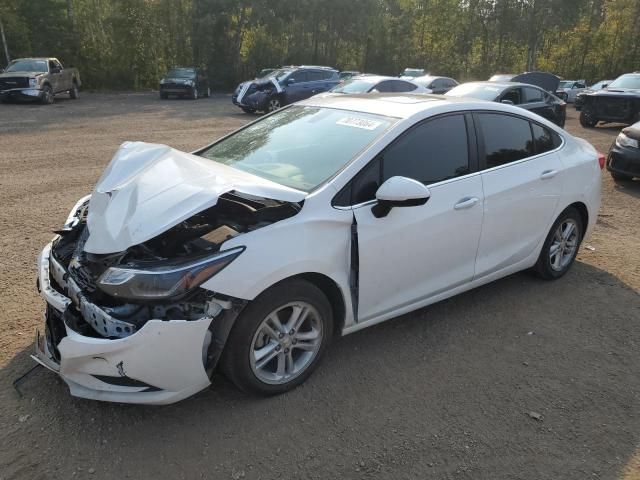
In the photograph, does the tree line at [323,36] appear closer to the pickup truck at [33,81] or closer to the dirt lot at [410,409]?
the pickup truck at [33,81]

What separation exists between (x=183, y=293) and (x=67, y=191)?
223 inches

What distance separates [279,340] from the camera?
10.00 ft

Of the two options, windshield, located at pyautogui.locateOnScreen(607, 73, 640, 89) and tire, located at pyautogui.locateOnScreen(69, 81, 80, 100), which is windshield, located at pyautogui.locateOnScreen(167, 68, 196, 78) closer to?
tire, located at pyautogui.locateOnScreen(69, 81, 80, 100)

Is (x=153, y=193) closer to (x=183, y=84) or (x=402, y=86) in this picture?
(x=402, y=86)

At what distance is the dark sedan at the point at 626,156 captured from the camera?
8.47m

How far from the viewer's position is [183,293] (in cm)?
261

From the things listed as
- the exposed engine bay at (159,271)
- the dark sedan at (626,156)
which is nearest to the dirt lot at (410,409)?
the exposed engine bay at (159,271)

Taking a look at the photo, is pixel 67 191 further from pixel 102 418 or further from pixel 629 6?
pixel 629 6

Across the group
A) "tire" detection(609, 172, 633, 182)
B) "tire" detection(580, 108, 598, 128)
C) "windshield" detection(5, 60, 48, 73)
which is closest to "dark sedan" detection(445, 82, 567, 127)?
"tire" detection(580, 108, 598, 128)

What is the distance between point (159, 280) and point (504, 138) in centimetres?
288

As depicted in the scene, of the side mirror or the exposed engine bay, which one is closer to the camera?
the exposed engine bay

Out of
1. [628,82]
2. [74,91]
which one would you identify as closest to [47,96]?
[74,91]

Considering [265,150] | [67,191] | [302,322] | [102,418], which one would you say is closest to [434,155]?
[265,150]

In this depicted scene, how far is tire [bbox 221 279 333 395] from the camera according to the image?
284 cm
